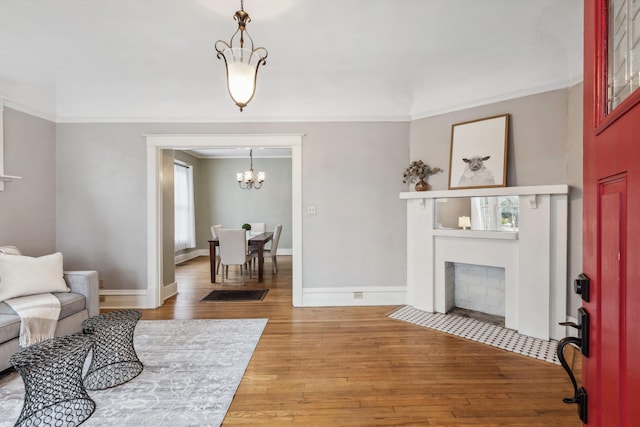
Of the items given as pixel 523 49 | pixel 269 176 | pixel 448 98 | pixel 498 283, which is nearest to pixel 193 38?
pixel 448 98

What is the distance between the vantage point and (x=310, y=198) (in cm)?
394

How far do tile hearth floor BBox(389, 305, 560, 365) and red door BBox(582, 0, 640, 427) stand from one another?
6.97 ft

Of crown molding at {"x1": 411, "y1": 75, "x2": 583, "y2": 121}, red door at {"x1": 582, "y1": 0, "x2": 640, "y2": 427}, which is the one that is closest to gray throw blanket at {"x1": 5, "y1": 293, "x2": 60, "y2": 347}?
red door at {"x1": 582, "y1": 0, "x2": 640, "y2": 427}

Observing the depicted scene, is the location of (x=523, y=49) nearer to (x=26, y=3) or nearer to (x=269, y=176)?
(x=26, y=3)

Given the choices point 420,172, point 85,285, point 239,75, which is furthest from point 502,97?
point 85,285

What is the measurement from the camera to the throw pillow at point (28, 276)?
8.28 ft

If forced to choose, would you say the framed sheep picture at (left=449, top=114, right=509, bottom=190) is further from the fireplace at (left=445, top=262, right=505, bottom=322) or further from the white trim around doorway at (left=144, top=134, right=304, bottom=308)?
the white trim around doorway at (left=144, top=134, right=304, bottom=308)

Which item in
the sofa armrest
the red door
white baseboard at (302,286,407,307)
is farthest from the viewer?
white baseboard at (302,286,407,307)

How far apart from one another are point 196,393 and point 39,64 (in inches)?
138

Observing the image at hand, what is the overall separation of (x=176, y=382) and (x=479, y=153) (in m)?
3.52

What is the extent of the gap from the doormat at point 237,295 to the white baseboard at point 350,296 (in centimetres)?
78

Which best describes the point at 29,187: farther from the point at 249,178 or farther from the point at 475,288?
the point at 475,288

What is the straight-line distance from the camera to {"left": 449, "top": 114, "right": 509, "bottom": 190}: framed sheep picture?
126 inches

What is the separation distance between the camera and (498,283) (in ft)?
11.1
